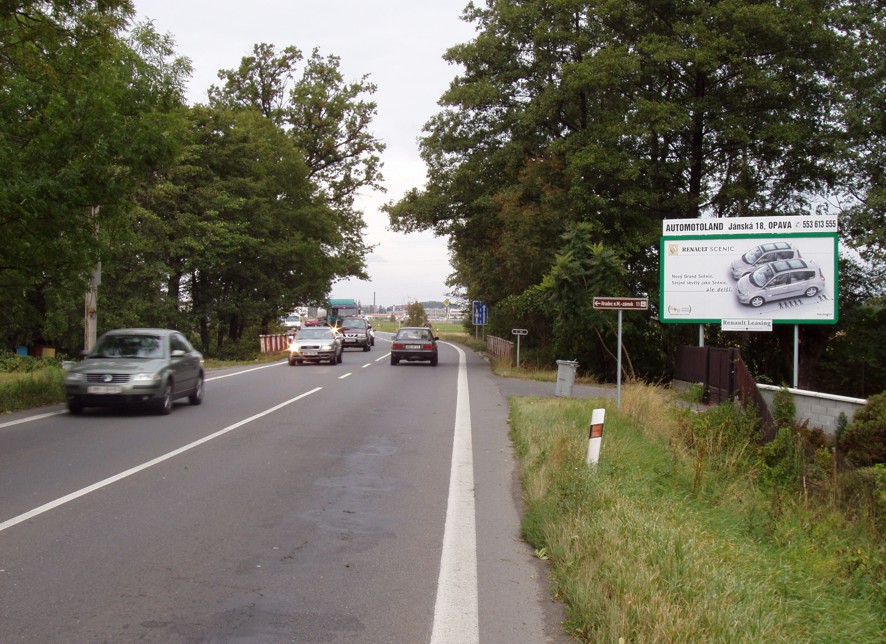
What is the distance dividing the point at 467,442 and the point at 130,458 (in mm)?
4649

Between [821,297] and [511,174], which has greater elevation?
[511,174]

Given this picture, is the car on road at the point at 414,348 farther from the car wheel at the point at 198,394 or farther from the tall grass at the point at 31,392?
the tall grass at the point at 31,392

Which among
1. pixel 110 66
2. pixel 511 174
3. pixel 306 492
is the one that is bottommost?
pixel 306 492

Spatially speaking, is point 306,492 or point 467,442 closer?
point 306,492

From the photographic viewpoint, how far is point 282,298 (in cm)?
4184

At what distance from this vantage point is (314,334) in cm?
3108

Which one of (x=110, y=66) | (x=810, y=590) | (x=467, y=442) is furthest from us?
(x=110, y=66)

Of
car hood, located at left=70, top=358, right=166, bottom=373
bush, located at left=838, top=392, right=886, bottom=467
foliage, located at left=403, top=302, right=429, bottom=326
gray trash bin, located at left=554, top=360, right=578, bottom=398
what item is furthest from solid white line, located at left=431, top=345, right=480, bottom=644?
foliage, located at left=403, top=302, right=429, bottom=326

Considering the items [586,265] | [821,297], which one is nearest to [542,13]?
[586,265]

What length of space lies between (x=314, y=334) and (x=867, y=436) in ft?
71.5

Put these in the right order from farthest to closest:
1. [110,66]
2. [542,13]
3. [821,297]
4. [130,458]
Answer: [542,13] < [821,297] < [110,66] < [130,458]

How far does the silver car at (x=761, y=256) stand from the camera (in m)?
20.7

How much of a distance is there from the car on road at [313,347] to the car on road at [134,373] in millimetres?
14802

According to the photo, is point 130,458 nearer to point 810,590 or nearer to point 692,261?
point 810,590
